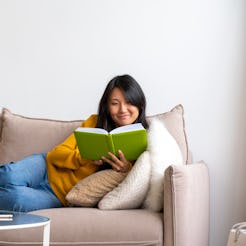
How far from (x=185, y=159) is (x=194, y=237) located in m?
0.52

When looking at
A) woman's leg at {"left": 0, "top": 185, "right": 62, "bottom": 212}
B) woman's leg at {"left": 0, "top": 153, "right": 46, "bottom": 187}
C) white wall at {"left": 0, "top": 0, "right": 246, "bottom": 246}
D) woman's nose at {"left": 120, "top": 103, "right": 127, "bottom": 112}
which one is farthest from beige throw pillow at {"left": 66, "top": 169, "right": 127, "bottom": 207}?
white wall at {"left": 0, "top": 0, "right": 246, "bottom": 246}

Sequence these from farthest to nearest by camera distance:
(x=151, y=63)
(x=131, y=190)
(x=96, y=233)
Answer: (x=151, y=63) → (x=131, y=190) → (x=96, y=233)

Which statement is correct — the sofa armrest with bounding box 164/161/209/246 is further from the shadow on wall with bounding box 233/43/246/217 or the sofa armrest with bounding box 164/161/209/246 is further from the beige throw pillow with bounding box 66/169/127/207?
the shadow on wall with bounding box 233/43/246/217

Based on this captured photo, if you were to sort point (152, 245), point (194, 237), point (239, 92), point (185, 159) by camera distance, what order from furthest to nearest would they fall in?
point (239, 92) → point (185, 159) → point (194, 237) → point (152, 245)

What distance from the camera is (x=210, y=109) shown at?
3180mm

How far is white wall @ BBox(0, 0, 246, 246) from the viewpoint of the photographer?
3154 millimetres

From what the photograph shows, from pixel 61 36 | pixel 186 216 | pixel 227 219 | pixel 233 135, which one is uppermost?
pixel 61 36

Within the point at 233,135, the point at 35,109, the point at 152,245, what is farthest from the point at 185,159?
the point at 35,109

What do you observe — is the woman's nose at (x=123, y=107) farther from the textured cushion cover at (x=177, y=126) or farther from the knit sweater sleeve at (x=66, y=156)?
the knit sweater sleeve at (x=66, y=156)

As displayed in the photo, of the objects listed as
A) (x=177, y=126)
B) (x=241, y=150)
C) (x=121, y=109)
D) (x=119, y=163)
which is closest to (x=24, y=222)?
(x=119, y=163)

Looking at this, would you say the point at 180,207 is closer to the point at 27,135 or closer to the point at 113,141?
the point at 113,141

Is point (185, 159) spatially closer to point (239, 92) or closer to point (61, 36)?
point (239, 92)

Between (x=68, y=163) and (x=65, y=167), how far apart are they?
0.05 metres

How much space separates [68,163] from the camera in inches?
107
